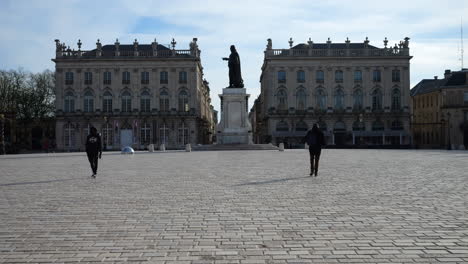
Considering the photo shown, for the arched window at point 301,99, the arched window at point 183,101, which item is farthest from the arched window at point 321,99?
the arched window at point 183,101

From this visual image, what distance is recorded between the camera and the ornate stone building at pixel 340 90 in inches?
3002

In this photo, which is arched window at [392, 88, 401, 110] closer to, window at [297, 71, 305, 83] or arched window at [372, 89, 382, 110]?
arched window at [372, 89, 382, 110]

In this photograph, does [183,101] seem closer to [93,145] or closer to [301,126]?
[301,126]

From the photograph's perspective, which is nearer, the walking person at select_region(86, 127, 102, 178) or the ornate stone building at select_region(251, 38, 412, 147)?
the walking person at select_region(86, 127, 102, 178)

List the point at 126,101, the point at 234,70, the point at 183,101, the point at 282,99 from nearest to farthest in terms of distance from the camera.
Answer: the point at 234,70
the point at 126,101
the point at 183,101
the point at 282,99

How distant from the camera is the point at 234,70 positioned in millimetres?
45781

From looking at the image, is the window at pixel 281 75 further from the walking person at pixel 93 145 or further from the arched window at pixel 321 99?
the walking person at pixel 93 145

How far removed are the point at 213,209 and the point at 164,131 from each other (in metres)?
67.9

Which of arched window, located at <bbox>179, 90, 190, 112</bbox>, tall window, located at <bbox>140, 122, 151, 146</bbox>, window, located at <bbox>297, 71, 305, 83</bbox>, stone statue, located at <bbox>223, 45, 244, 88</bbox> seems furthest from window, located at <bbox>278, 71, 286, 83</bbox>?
stone statue, located at <bbox>223, 45, 244, 88</bbox>

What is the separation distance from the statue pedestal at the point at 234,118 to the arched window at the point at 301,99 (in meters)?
31.7

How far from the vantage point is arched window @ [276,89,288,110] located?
253 ft

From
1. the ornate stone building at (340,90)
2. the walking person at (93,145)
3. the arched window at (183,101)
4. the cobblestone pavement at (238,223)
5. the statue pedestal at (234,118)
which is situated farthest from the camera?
the arched window at (183,101)

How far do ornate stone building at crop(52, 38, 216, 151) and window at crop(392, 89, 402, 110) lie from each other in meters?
30.5

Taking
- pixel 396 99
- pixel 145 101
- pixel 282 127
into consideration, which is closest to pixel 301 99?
pixel 282 127
